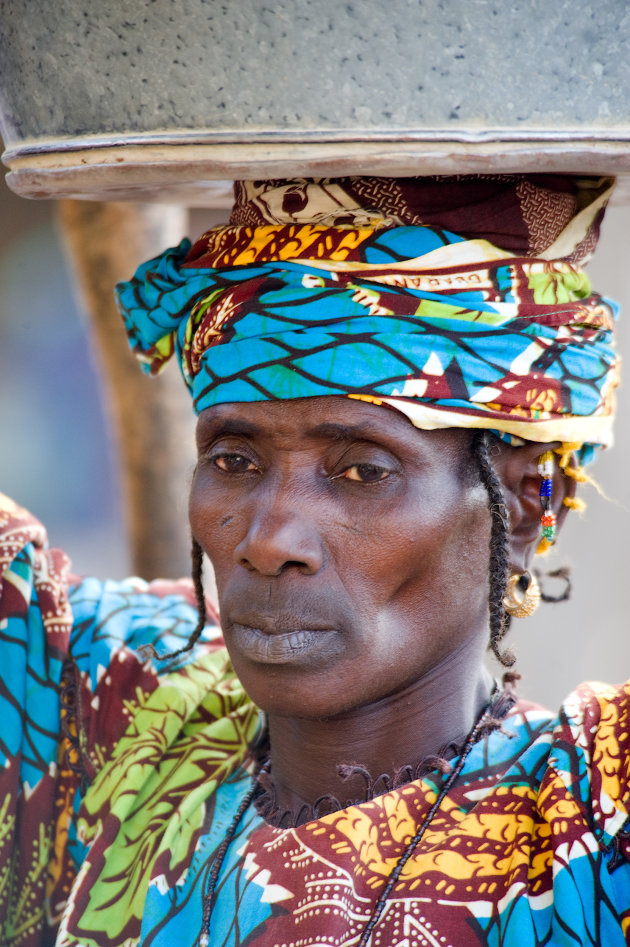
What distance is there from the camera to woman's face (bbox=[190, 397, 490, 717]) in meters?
1.73

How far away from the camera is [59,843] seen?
2.21 m

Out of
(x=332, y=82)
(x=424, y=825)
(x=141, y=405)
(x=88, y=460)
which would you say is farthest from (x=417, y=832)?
(x=88, y=460)

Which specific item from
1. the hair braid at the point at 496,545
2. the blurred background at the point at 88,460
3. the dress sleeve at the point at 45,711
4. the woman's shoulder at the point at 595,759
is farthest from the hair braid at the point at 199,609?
the blurred background at the point at 88,460

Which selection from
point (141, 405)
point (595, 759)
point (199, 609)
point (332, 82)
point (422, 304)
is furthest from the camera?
point (141, 405)

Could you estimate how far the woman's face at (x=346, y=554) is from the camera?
1734 millimetres

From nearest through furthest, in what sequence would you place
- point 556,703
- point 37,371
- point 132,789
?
point 132,789 → point 556,703 → point 37,371

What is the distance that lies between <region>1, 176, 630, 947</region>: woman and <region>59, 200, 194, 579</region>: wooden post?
0.99m

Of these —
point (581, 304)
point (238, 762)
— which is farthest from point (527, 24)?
point (238, 762)

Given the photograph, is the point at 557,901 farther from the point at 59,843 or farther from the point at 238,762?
the point at 59,843

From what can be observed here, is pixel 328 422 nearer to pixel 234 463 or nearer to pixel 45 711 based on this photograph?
pixel 234 463

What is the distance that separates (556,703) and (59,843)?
347cm

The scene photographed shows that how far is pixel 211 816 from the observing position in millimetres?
2014

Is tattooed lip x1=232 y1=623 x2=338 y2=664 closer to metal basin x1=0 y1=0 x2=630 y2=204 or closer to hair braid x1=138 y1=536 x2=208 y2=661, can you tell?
hair braid x1=138 y1=536 x2=208 y2=661

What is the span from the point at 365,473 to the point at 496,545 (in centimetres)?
28
